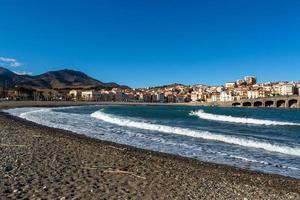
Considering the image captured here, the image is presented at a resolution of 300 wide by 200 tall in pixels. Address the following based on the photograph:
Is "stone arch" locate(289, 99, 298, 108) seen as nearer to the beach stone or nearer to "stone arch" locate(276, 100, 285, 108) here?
"stone arch" locate(276, 100, 285, 108)

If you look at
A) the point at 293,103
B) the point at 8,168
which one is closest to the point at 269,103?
the point at 293,103

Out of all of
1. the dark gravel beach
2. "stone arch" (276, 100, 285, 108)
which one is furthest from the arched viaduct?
the dark gravel beach

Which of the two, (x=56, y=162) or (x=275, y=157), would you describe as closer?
(x=56, y=162)

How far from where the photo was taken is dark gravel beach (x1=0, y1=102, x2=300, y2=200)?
8570 millimetres

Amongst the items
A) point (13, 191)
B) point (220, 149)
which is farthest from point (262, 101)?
point (13, 191)

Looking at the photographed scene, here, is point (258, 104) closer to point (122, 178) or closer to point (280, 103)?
point (280, 103)

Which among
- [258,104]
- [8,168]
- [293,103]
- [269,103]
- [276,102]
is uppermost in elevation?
[276,102]

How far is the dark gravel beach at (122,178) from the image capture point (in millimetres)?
8570

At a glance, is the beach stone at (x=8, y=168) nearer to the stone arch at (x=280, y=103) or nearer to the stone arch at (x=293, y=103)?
the stone arch at (x=293, y=103)

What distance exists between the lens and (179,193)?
29.5 ft

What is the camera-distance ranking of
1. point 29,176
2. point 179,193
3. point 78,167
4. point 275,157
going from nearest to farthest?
1. point 179,193
2. point 29,176
3. point 78,167
4. point 275,157

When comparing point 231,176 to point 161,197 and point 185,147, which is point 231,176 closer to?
point 161,197

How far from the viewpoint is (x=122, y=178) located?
10266mm

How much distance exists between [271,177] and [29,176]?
278 inches
